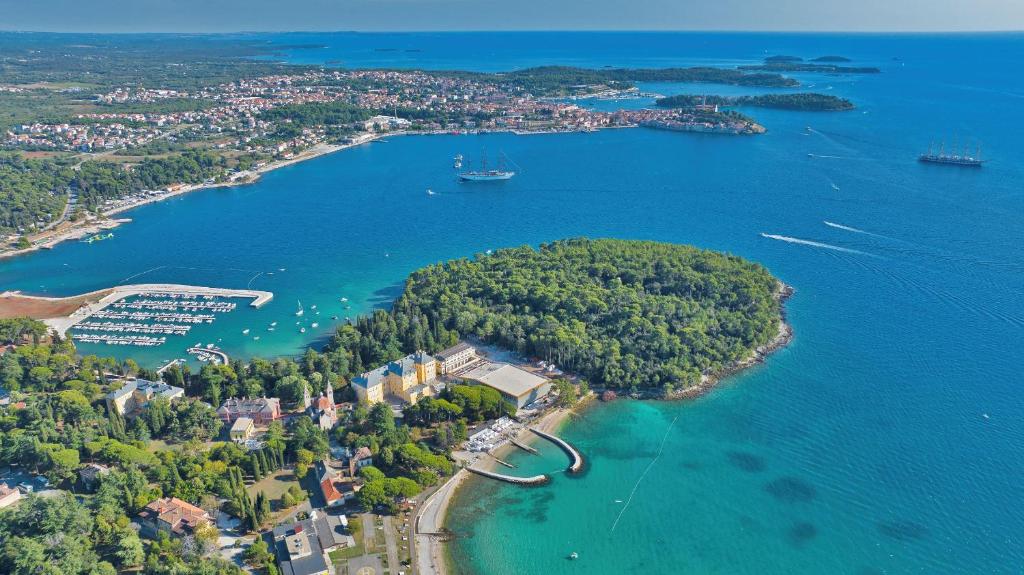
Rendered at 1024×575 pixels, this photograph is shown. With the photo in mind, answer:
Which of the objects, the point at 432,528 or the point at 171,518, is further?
the point at 432,528

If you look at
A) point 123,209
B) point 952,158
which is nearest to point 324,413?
point 123,209

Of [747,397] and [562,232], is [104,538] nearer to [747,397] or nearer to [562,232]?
[747,397]

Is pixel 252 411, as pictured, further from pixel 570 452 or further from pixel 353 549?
pixel 570 452

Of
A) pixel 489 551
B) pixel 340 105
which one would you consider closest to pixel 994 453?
pixel 489 551

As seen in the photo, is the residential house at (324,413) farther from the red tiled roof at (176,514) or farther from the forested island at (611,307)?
the forested island at (611,307)

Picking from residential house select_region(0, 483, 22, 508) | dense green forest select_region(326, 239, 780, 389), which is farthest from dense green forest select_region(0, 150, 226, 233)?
residential house select_region(0, 483, 22, 508)

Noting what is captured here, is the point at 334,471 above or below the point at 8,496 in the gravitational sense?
below

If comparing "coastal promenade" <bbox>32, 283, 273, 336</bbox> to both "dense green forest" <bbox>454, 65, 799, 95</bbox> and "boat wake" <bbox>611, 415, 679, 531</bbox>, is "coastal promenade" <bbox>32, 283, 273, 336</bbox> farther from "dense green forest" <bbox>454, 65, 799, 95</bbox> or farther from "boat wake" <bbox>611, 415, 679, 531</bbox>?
"dense green forest" <bbox>454, 65, 799, 95</bbox>

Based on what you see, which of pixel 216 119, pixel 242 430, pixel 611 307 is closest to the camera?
pixel 242 430
